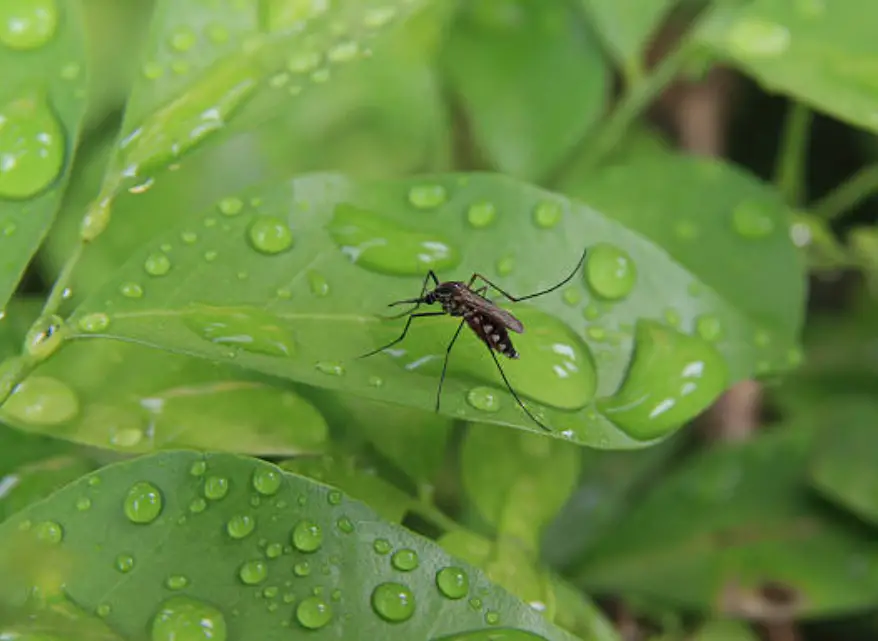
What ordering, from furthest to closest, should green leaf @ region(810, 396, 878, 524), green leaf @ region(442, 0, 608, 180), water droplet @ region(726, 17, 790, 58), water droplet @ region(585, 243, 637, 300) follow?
green leaf @ region(442, 0, 608, 180) → green leaf @ region(810, 396, 878, 524) → water droplet @ region(726, 17, 790, 58) → water droplet @ region(585, 243, 637, 300)

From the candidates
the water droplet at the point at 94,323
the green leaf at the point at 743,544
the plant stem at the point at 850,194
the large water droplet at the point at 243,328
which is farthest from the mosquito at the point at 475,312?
the plant stem at the point at 850,194

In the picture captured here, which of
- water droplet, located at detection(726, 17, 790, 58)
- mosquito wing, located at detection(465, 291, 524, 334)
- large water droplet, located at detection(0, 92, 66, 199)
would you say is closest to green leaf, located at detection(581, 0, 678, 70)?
water droplet, located at detection(726, 17, 790, 58)

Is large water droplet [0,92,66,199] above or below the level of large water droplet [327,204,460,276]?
above

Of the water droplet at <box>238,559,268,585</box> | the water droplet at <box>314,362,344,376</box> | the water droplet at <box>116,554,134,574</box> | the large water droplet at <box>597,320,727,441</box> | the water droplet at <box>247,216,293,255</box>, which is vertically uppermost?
the water droplet at <box>247,216,293,255</box>

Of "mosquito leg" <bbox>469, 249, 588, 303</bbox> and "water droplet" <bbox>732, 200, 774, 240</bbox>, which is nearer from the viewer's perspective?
"mosquito leg" <bbox>469, 249, 588, 303</bbox>

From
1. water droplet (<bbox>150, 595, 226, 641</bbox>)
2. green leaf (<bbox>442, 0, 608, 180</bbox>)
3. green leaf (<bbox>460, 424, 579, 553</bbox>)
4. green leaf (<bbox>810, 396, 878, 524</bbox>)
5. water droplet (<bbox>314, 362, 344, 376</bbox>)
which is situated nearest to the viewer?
water droplet (<bbox>150, 595, 226, 641</bbox>)

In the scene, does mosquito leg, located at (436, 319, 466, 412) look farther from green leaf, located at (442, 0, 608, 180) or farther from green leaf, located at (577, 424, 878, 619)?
green leaf, located at (577, 424, 878, 619)

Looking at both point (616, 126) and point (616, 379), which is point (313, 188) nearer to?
point (616, 379)
